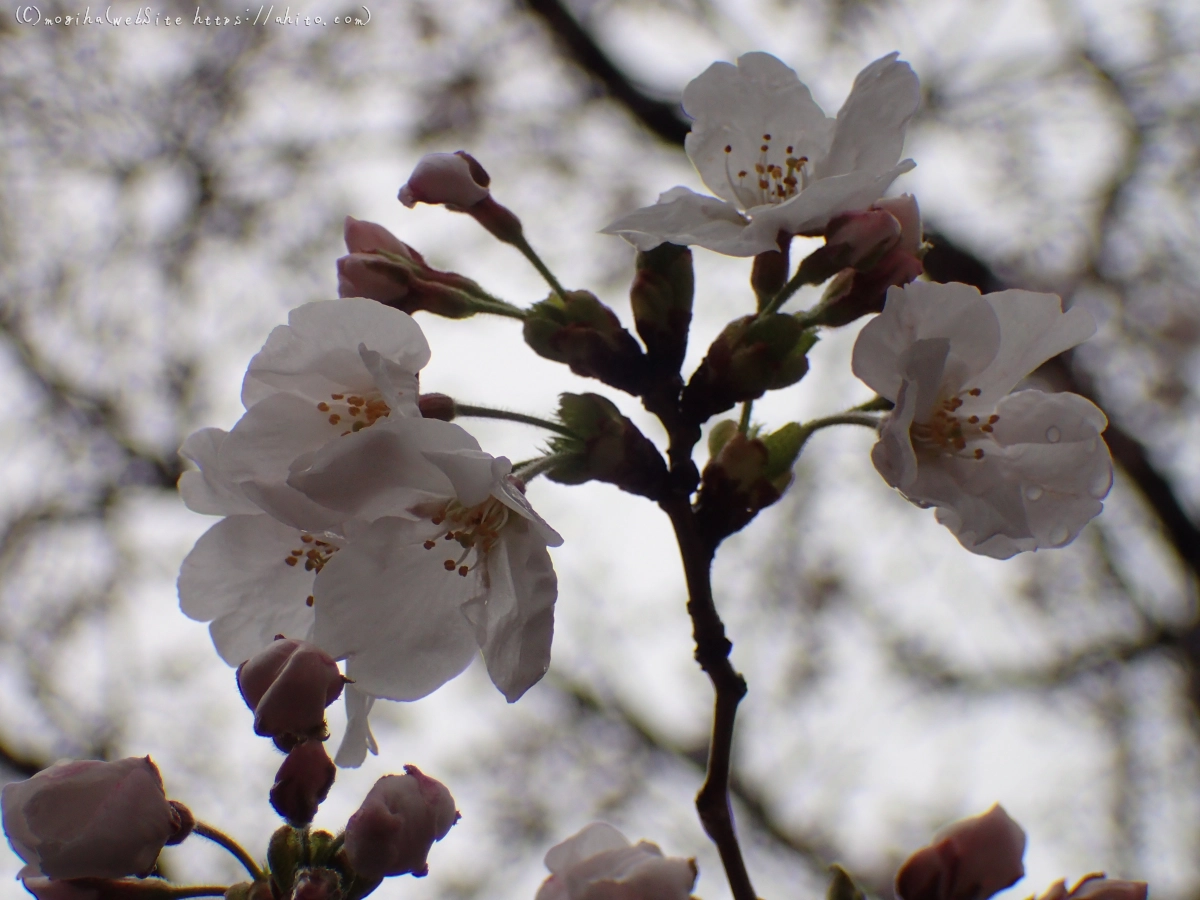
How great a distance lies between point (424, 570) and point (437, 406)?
0.66 ft

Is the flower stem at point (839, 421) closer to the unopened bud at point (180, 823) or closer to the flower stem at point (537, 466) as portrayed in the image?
the flower stem at point (537, 466)

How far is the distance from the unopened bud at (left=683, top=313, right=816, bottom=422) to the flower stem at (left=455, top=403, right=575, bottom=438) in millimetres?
163

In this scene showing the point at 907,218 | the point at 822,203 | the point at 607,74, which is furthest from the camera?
the point at 607,74

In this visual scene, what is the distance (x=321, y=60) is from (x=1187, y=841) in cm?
617

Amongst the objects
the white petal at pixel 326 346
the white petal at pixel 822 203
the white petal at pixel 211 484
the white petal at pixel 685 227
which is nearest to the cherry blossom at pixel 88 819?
the white petal at pixel 211 484

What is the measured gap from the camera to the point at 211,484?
1141 millimetres

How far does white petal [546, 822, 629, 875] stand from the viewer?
3.68 ft

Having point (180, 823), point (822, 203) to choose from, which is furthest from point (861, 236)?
point (180, 823)

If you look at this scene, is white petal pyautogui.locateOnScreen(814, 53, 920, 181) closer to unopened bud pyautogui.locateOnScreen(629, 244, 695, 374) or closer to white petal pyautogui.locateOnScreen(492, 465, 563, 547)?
unopened bud pyautogui.locateOnScreen(629, 244, 695, 374)

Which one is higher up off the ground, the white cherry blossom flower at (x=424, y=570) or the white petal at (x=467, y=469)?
the white petal at (x=467, y=469)

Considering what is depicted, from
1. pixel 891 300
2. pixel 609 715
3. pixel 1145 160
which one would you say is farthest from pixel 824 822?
pixel 891 300

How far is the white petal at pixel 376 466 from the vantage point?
92cm

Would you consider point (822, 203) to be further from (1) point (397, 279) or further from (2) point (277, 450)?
(2) point (277, 450)

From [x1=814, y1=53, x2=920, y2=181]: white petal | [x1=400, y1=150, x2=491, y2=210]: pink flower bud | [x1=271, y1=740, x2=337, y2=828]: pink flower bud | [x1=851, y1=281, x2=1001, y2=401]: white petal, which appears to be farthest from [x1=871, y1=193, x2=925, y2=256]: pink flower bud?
[x1=271, y1=740, x2=337, y2=828]: pink flower bud
